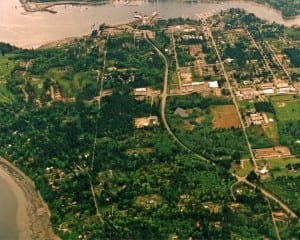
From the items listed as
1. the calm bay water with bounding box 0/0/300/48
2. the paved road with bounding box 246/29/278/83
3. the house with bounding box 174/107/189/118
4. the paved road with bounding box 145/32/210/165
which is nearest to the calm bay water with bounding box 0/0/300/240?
the calm bay water with bounding box 0/0/300/48

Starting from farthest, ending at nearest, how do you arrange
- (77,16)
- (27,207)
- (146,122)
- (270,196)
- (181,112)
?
(77,16)
(181,112)
(146,122)
(27,207)
(270,196)

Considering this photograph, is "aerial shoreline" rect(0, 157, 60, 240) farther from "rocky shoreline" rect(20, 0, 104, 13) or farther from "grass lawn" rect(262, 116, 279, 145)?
"rocky shoreline" rect(20, 0, 104, 13)

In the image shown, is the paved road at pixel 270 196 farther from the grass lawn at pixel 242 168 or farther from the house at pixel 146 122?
the house at pixel 146 122

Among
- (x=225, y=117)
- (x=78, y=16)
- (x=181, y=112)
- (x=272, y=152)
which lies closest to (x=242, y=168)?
(x=272, y=152)

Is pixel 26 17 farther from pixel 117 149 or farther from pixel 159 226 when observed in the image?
pixel 159 226

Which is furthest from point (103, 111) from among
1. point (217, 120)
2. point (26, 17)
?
point (26, 17)

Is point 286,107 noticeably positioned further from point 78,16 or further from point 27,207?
point 78,16
